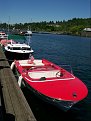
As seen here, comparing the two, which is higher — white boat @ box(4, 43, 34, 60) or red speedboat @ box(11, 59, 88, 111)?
white boat @ box(4, 43, 34, 60)

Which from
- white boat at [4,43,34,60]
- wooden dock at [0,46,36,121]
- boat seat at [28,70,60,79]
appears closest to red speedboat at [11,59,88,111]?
boat seat at [28,70,60,79]

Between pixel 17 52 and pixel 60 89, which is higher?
pixel 17 52

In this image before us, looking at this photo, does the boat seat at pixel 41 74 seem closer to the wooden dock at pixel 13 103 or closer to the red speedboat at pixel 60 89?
the red speedboat at pixel 60 89

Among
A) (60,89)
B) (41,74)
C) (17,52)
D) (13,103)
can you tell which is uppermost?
(17,52)

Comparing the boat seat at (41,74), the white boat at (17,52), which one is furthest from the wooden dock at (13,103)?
the white boat at (17,52)

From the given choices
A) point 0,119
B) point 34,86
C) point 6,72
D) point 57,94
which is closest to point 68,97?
point 57,94

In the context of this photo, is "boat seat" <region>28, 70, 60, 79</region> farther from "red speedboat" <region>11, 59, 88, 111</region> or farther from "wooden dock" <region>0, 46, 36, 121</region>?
"wooden dock" <region>0, 46, 36, 121</region>

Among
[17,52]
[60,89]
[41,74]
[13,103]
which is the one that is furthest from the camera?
[17,52]

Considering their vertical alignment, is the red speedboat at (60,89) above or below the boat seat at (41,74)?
below

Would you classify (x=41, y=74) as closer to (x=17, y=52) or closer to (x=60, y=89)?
(x=60, y=89)

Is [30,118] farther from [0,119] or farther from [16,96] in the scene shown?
[16,96]

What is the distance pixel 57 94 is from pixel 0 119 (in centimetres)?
488

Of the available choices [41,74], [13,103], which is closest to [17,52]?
[41,74]

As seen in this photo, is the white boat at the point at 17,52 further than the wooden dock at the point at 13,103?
Yes
